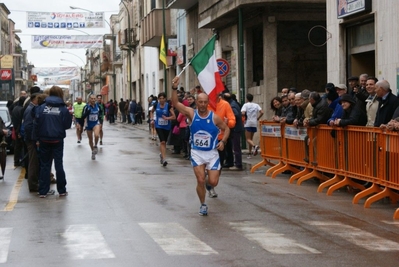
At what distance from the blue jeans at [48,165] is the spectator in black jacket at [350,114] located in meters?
4.78

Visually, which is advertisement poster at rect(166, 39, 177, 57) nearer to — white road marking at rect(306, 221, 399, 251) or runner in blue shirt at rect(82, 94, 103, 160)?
runner in blue shirt at rect(82, 94, 103, 160)

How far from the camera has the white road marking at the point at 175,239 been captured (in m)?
8.48

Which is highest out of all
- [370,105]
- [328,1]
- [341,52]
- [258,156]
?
[328,1]

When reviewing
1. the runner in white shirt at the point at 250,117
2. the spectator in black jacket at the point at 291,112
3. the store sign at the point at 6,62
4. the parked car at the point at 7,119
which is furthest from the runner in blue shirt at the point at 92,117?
the store sign at the point at 6,62

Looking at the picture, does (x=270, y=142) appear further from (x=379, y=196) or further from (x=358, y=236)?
(x=358, y=236)

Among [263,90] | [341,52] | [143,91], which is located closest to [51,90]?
[341,52]

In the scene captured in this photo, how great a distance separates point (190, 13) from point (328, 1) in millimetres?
19781

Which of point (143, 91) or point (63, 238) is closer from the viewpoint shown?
point (63, 238)

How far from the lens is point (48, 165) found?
13680mm

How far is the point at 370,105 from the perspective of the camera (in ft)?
45.5

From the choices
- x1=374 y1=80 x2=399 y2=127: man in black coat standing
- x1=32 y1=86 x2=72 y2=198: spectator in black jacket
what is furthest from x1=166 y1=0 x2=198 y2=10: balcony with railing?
x1=374 y1=80 x2=399 y2=127: man in black coat standing

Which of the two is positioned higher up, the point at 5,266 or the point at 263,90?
the point at 263,90

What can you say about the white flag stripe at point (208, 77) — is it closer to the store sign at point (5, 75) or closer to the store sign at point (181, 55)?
the store sign at point (181, 55)

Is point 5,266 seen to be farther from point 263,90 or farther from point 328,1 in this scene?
point 263,90
